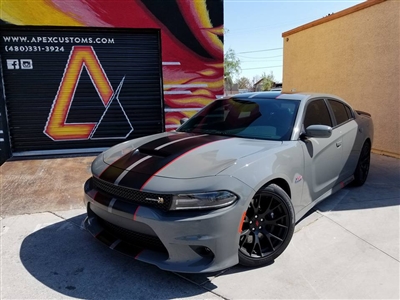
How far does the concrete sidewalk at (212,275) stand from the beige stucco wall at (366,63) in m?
3.81

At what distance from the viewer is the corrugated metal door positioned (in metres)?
6.99

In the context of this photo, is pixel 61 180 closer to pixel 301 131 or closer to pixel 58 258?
pixel 58 258

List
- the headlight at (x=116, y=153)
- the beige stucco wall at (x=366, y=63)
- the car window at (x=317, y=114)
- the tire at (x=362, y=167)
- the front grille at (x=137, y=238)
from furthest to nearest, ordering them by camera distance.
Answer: the beige stucco wall at (x=366, y=63) → the tire at (x=362, y=167) → the car window at (x=317, y=114) → the headlight at (x=116, y=153) → the front grille at (x=137, y=238)

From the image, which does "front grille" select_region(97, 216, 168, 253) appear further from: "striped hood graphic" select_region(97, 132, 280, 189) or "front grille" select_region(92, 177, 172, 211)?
"striped hood graphic" select_region(97, 132, 280, 189)

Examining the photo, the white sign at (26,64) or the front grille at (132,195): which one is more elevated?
the white sign at (26,64)

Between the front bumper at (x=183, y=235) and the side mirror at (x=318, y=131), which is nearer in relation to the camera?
the front bumper at (x=183, y=235)

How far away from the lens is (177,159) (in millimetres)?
2785

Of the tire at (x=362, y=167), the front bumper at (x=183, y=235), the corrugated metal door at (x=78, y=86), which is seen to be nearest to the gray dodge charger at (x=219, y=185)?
the front bumper at (x=183, y=235)

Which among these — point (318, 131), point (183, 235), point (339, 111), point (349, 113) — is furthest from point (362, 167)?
point (183, 235)

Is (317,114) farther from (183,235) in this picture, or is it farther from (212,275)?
(183,235)

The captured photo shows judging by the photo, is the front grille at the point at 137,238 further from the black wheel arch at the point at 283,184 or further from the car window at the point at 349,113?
the car window at the point at 349,113

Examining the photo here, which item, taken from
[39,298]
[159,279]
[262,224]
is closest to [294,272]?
[262,224]

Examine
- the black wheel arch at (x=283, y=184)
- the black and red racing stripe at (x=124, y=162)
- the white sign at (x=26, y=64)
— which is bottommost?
the black wheel arch at (x=283, y=184)

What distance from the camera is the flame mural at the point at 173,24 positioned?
680cm
